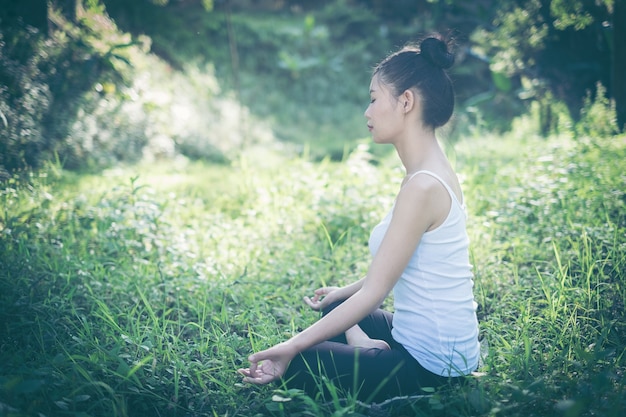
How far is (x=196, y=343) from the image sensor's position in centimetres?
239

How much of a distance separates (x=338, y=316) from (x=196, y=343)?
0.89 meters

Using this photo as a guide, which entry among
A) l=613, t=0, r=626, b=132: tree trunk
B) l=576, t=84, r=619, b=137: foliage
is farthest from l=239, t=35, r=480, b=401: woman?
l=613, t=0, r=626, b=132: tree trunk

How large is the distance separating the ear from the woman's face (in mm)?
19

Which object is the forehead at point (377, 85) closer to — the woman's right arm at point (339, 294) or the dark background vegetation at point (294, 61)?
the dark background vegetation at point (294, 61)

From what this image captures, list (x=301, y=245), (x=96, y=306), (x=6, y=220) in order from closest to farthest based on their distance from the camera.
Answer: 1. (x=96, y=306)
2. (x=6, y=220)
3. (x=301, y=245)

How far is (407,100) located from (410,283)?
72 cm

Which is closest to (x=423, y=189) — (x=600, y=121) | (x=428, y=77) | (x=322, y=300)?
(x=428, y=77)

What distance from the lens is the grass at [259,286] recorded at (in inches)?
77.5

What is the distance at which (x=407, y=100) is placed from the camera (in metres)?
1.99

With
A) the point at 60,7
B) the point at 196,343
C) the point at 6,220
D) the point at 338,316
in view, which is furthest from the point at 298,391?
the point at 60,7

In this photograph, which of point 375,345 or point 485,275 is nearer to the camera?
point 375,345

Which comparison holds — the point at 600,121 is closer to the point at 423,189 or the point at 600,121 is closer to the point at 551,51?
the point at 551,51

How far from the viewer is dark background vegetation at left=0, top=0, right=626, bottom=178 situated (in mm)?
5301

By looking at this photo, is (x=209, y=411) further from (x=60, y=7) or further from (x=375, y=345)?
(x=60, y=7)
